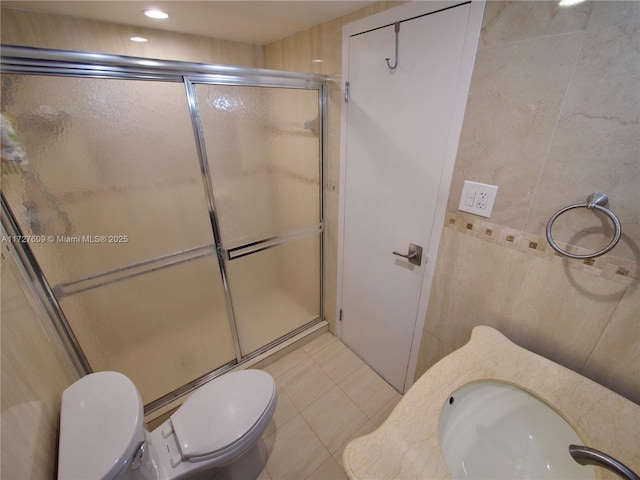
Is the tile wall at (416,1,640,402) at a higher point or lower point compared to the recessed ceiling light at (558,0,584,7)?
lower

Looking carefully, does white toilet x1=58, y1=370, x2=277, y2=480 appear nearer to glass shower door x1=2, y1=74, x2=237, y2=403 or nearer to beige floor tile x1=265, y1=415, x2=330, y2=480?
beige floor tile x1=265, y1=415, x2=330, y2=480

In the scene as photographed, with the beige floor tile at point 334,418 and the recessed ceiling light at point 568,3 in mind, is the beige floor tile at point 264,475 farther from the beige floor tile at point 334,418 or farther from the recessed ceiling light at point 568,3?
the recessed ceiling light at point 568,3

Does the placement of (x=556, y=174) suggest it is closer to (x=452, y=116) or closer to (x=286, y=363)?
(x=452, y=116)

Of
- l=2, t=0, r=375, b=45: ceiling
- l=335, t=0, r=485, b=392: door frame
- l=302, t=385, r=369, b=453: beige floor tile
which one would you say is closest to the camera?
l=335, t=0, r=485, b=392: door frame

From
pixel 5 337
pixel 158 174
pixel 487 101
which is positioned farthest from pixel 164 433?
pixel 487 101

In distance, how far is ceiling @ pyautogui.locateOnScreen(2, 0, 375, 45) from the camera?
1194mm

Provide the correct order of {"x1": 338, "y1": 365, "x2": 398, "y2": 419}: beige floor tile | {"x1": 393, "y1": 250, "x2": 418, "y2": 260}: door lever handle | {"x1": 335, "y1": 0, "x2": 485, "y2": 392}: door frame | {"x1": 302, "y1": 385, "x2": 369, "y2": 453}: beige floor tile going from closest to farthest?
{"x1": 335, "y1": 0, "x2": 485, "y2": 392}: door frame → {"x1": 393, "y1": 250, "x2": 418, "y2": 260}: door lever handle → {"x1": 302, "y1": 385, "x2": 369, "y2": 453}: beige floor tile → {"x1": 338, "y1": 365, "x2": 398, "y2": 419}: beige floor tile

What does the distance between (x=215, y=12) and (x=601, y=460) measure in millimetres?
2133

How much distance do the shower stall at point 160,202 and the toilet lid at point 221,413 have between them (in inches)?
19.1

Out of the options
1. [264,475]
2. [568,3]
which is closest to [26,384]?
[264,475]

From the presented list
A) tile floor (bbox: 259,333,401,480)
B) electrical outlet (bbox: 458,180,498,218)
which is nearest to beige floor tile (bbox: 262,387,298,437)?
tile floor (bbox: 259,333,401,480)

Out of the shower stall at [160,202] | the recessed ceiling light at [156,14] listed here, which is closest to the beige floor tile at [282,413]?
the shower stall at [160,202]

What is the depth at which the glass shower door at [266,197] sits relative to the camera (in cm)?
133

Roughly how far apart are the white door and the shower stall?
31cm
